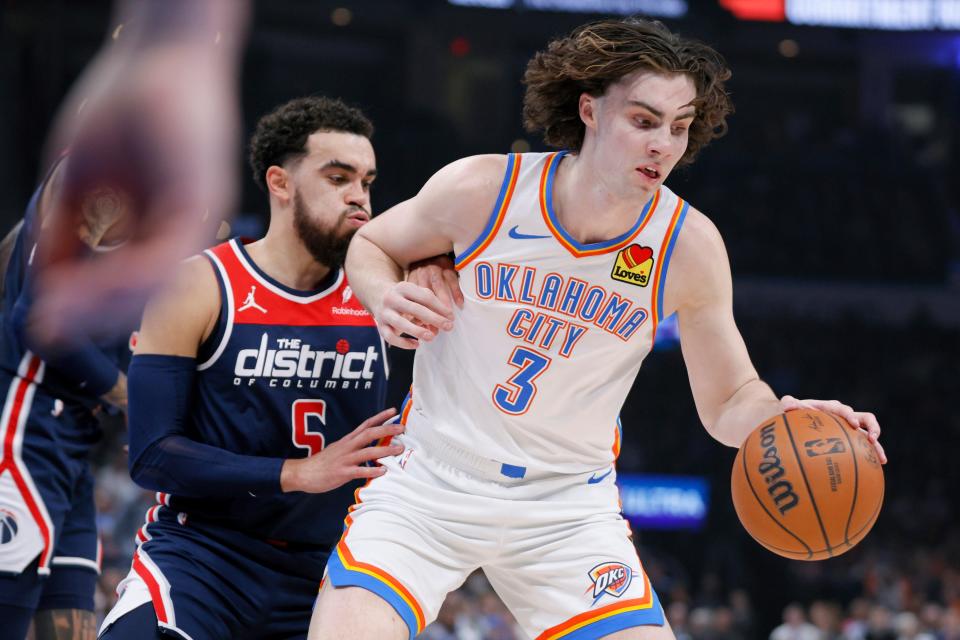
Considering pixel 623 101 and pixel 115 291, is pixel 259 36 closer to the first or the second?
pixel 623 101

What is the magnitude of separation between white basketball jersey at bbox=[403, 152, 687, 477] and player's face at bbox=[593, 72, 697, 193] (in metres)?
0.18

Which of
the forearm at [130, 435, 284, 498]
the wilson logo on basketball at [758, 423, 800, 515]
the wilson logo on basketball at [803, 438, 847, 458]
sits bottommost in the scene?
the forearm at [130, 435, 284, 498]

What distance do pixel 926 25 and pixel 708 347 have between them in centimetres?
1907

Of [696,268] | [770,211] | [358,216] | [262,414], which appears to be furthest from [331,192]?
[770,211]

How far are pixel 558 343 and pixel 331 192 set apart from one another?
1042mm

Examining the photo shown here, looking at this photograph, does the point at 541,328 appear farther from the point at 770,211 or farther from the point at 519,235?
the point at 770,211

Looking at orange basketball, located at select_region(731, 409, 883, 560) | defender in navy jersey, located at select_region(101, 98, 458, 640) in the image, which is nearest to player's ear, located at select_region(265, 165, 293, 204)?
defender in navy jersey, located at select_region(101, 98, 458, 640)

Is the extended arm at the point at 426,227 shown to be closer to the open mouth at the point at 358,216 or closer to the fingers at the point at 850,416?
the open mouth at the point at 358,216

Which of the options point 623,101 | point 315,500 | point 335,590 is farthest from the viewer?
point 315,500

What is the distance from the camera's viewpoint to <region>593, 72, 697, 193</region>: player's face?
3.14 meters

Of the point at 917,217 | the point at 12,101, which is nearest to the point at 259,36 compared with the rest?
the point at 12,101

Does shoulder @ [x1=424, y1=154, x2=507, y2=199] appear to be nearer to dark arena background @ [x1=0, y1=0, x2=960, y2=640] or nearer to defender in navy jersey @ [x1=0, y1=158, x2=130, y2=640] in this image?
defender in navy jersey @ [x1=0, y1=158, x2=130, y2=640]

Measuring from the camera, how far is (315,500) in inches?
142

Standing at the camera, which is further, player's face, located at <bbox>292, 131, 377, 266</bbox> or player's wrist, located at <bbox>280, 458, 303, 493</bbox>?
player's face, located at <bbox>292, 131, 377, 266</bbox>
